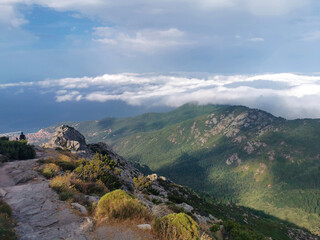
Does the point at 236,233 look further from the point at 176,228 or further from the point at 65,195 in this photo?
the point at 65,195

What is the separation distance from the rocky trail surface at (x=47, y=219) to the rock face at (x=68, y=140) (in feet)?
155

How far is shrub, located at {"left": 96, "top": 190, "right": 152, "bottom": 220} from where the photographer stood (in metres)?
12.5

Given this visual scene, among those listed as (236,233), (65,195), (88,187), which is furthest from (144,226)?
(88,187)

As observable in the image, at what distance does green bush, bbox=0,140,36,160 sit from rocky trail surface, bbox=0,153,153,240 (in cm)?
1580

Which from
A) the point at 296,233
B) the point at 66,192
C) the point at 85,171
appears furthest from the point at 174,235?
the point at 296,233

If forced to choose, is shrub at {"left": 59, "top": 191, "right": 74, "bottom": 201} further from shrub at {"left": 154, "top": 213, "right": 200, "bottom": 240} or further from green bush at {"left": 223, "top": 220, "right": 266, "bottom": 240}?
green bush at {"left": 223, "top": 220, "right": 266, "bottom": 240}

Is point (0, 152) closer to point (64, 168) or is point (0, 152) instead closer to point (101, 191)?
point (64, 168)

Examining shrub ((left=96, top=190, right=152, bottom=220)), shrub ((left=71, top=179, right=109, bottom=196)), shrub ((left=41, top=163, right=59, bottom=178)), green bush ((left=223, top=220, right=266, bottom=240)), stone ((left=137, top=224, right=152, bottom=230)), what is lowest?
green bush ((left=223, top=220, right=266, bottom=240))

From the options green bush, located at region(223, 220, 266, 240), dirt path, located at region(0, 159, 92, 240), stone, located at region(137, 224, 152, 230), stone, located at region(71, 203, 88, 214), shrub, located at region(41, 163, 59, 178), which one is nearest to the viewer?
dirt path, located at region(0, 159, 92, 240)

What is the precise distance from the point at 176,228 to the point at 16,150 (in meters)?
35.0

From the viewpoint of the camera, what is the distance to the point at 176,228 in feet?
37.8

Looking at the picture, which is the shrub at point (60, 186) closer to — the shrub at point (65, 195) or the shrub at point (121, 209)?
the shrub at point (65, 195)

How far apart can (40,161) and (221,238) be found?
26897 mm

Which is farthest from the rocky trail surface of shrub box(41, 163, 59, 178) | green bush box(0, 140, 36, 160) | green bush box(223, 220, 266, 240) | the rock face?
the rock face
